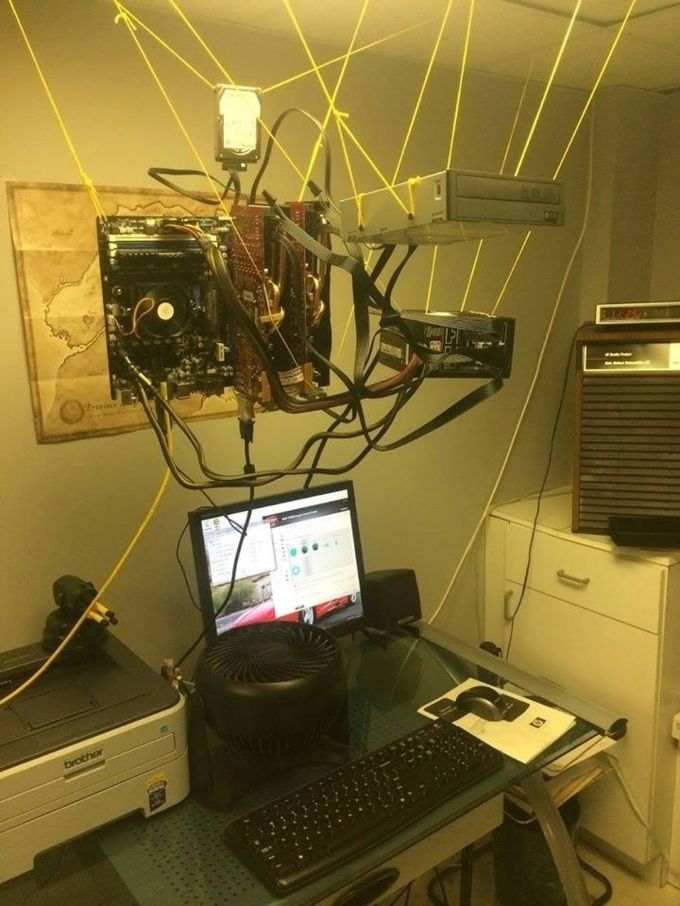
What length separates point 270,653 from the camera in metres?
1.38

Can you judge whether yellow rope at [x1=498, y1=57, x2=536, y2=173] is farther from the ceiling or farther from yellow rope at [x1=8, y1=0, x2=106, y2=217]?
yellow rope at [x1=8, y1=0, x2=106, y2=217]

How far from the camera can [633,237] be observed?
2.45 meters

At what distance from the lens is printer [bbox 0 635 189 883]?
1.08 m

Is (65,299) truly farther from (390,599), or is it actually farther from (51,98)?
(390,599)

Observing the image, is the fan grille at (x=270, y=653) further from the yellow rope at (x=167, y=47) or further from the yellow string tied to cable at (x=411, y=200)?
the yellow rope at (x=167, y=47)

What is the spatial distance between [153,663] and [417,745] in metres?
0.65

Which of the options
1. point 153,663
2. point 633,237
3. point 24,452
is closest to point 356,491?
point 153,663

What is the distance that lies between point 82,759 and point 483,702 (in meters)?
0.80

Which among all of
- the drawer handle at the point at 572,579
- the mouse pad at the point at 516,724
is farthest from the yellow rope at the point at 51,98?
the drawer handle at the point at 572,579

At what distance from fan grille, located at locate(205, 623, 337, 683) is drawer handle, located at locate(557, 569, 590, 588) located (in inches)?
36.7

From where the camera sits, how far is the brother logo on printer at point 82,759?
1.11 meters

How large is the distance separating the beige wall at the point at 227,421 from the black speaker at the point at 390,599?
0.18 m

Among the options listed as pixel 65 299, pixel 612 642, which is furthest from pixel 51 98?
pixel 612 642

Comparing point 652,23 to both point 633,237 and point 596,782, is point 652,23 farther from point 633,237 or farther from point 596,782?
point 596,782
